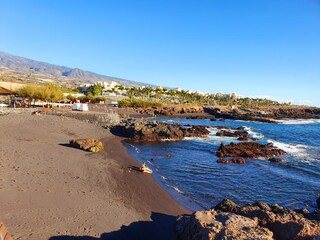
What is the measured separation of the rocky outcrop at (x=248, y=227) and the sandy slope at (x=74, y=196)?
99.9 inches

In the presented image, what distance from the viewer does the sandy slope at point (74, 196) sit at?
9492mm

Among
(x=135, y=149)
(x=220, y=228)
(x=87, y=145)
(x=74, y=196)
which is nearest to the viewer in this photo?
(x=220, y=228)

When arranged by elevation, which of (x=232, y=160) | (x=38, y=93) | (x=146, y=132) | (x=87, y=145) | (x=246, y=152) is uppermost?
(x=38, y=93)

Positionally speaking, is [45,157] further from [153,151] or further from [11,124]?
[153,151]

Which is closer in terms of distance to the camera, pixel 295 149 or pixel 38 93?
pixel 295 149

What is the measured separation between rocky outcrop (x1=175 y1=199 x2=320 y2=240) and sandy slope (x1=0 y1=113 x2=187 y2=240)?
8.33 feet

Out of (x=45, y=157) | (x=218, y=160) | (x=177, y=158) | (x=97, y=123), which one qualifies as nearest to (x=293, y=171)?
(x=218, y=160)

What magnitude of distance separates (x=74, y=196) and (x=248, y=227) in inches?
308

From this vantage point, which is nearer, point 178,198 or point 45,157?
point 178,198

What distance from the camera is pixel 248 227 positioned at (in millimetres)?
7109

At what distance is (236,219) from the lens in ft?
25.1

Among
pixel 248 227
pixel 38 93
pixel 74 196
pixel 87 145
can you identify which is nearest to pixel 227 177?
pixel 87 145

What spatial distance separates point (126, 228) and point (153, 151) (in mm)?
17284

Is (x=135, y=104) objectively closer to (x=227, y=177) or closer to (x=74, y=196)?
(x=227, y=177)
